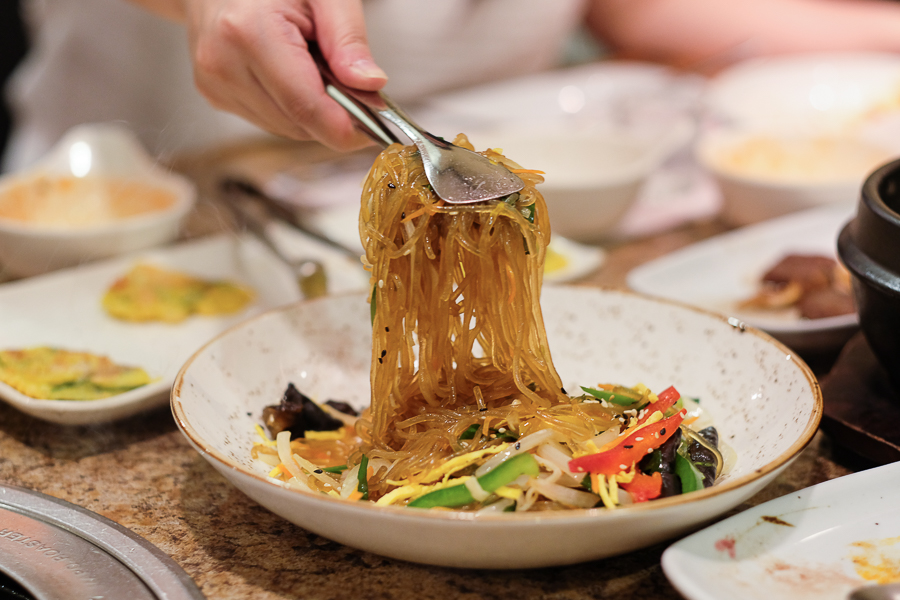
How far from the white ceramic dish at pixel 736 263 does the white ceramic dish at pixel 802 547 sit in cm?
87

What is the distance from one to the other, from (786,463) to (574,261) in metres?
1.54

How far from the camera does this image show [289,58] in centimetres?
182

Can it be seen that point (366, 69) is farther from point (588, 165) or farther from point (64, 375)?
point (588, 165)

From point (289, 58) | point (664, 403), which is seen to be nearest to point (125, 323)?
point (289, 58)

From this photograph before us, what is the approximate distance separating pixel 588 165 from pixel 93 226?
197 centimetres

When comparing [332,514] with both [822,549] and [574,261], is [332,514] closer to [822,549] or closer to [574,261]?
[822,549]

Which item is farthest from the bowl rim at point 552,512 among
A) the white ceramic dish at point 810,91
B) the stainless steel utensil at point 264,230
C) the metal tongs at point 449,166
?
the white ceramic dish at point 810,91

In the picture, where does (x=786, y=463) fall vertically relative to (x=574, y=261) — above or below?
above

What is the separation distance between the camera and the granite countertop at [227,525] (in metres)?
1.36

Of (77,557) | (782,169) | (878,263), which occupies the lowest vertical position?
(782,169)

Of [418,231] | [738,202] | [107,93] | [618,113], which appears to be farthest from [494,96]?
[418,231]

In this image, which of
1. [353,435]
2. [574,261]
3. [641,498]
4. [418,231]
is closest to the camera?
[641,498]

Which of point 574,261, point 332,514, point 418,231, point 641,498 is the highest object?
point 418,231

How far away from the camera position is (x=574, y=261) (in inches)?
108
